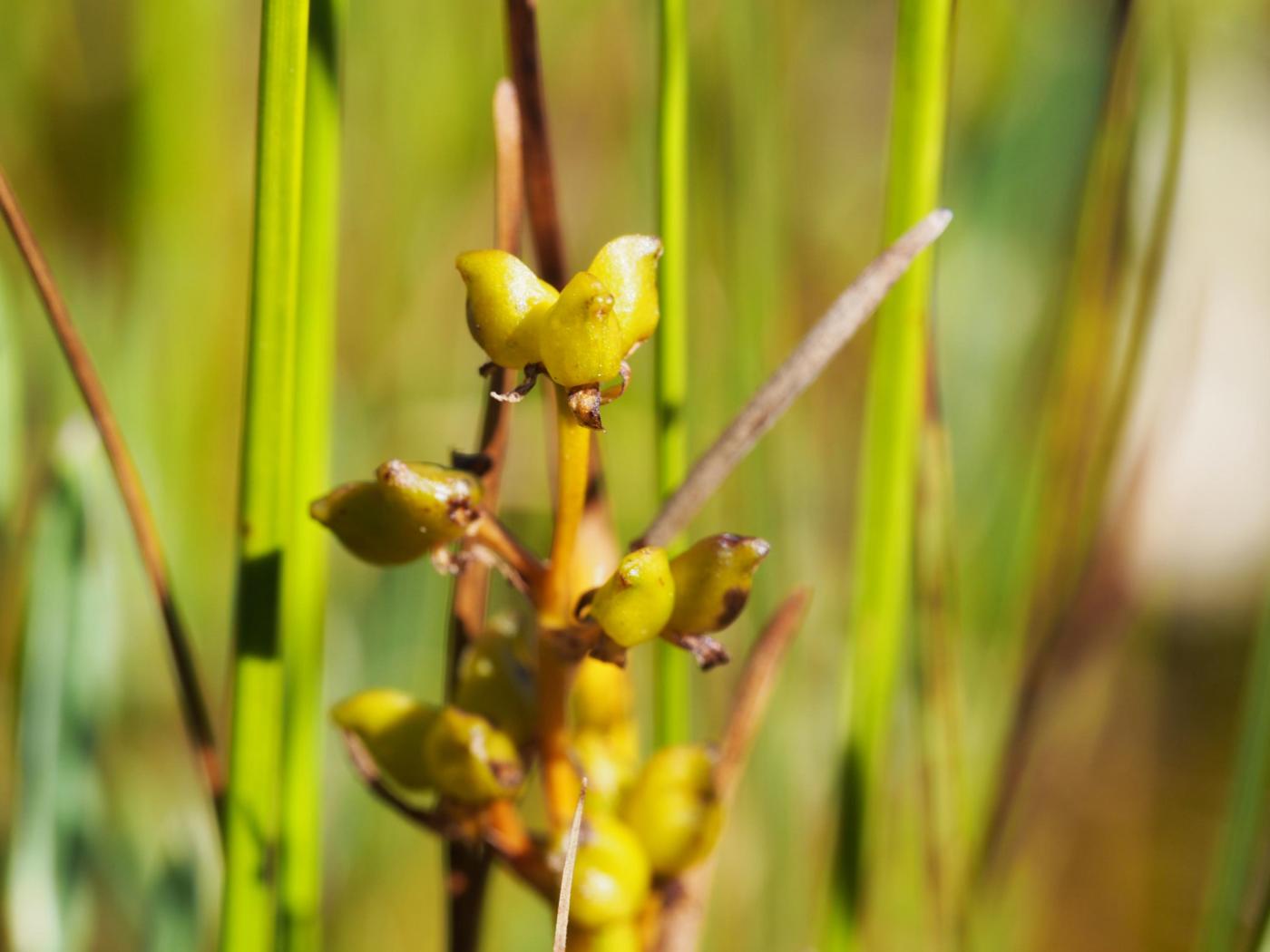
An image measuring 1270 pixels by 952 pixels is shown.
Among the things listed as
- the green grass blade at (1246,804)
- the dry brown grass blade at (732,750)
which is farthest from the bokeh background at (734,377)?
the dry brown grass blade at (732,750)

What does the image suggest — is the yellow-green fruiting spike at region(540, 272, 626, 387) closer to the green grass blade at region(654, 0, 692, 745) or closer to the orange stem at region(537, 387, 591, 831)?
the orange stem at region(537, 387, 591, 831)

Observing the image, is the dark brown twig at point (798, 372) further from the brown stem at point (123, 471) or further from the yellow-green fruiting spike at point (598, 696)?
the brown stem at point (123, 471)

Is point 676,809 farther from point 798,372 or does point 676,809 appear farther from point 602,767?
point 798,372

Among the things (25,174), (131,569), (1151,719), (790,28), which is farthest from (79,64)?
(1151,719)

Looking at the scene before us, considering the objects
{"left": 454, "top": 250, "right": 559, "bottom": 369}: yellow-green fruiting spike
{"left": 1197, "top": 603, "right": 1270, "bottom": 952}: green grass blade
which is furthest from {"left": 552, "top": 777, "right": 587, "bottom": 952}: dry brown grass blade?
{"left": 1197, "top": 603, "right": 1270, "bottom": 952}: green grass blade

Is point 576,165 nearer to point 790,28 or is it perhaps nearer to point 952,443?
point 790,28

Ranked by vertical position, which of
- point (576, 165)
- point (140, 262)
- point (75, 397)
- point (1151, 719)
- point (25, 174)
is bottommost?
point (1151, 719)

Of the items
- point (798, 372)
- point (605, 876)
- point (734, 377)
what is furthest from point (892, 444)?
point (734, 377)
